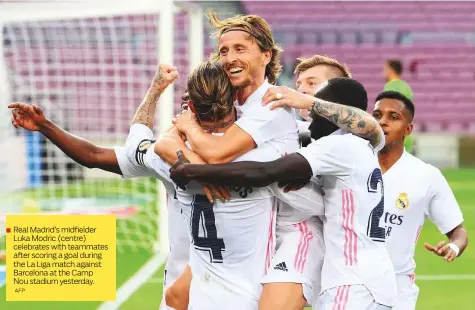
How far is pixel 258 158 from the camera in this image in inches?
148

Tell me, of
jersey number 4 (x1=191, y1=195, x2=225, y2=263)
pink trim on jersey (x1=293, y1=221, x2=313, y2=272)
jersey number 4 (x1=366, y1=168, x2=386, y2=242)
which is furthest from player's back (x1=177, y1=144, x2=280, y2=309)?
jersey number 4 (x1=366, y1=168, x2=386, y2=242)

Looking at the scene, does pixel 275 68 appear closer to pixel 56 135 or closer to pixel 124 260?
A: pixel 56 135

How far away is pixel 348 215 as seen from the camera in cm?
385

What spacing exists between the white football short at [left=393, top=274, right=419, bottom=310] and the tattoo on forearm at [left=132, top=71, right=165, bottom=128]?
5.05ft

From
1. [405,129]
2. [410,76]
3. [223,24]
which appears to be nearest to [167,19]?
[405,129]

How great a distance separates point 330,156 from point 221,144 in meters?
0.44

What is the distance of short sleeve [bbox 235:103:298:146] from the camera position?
3.73 meters

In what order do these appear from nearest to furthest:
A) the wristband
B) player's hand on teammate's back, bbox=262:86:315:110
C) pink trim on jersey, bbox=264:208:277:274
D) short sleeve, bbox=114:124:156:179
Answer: player's hand on teammate's back, bbox=262:86:315:110 < pink trim on jersey, bbox=264:208:277:274 < short sleeve, bbox=114:124:156:179 < the wristband

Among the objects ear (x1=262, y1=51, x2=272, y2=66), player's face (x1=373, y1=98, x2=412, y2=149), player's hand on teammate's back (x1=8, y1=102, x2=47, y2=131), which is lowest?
player's face (x1=373, y1=98, x2=412, y2=149)

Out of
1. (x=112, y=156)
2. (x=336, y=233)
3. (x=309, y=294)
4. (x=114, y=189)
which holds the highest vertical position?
(x=112, y=156)

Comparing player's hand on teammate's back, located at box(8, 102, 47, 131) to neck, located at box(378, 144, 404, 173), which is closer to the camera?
player's hand on teammate's back, located at box(8, 102, 47, 131)

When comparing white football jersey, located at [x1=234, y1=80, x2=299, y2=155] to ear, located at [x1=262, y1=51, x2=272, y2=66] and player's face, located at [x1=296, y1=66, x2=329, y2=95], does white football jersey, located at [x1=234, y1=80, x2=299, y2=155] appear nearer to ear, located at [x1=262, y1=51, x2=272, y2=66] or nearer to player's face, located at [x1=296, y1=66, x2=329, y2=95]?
ear, located at [x1=262, y1=51, x2=272, y2=66]

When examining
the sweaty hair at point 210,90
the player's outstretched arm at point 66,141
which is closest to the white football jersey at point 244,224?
the sweaty hair at point 210,90

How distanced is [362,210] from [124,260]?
642 centimetres
